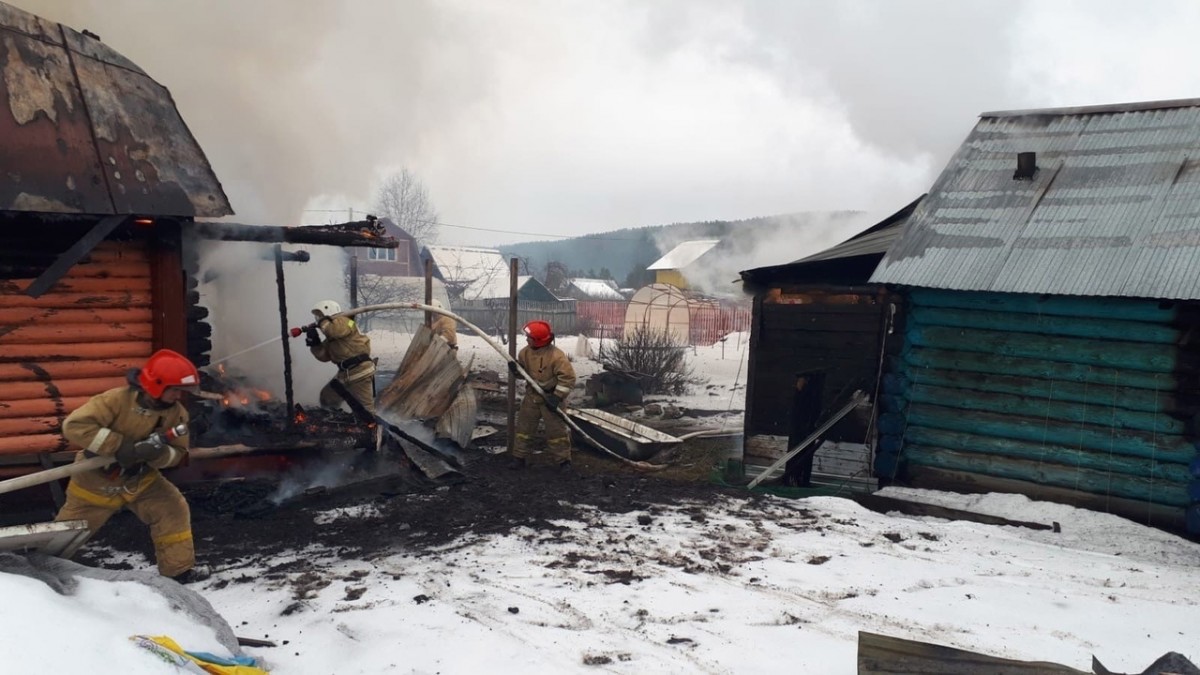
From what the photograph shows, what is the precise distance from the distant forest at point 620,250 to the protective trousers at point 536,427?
52.5m

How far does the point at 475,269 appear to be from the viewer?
53.2m

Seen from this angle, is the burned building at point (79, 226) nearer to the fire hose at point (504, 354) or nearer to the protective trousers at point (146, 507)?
the fire hose at point (504, 354)

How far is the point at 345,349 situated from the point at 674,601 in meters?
5.85

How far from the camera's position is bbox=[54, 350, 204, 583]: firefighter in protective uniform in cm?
489

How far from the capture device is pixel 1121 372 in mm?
7406

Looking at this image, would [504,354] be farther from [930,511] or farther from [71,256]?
[930,511]

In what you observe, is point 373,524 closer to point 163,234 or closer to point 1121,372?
point 163,234

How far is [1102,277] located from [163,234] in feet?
28.8

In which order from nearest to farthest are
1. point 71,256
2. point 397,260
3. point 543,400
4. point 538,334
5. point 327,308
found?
point 71,256 → point 543,400 → point 538,334 → point 327,308 → point 397,260

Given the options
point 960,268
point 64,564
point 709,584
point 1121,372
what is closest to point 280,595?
point 64,564

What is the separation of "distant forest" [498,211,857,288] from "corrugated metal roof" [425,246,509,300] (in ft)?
31.0

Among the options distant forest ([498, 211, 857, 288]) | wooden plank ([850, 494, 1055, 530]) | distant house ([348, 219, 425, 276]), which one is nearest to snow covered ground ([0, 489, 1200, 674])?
wooden plank ([850, 494, 1055, 530])

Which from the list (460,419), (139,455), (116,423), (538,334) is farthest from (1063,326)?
(116,423)

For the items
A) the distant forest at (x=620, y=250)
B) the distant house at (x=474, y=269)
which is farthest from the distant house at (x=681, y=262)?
the distant house at (x=474, y=269)
